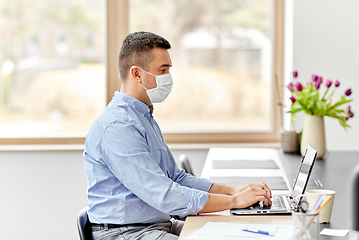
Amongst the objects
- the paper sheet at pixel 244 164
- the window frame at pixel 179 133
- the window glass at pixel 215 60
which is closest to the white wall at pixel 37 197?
the window frame at pixel 179 133

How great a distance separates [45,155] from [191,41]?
143 cm

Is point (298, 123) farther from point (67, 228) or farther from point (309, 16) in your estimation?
point (67, 228)

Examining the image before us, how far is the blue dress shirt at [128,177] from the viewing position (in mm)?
1380

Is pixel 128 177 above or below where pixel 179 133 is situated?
above

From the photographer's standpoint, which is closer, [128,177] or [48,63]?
[128,177]

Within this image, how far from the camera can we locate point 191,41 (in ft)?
10.8

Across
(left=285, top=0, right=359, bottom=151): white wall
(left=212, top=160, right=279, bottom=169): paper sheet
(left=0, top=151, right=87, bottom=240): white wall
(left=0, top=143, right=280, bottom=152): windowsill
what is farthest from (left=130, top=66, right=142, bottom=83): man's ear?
(left=285, top=0, right=359, bottom=151): white wall

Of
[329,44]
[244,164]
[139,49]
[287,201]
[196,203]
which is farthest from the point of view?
[329,44]

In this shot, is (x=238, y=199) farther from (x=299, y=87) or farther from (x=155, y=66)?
(x=299, y=87)

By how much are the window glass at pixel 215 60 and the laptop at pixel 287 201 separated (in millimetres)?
1693

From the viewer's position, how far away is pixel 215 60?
10.8ft

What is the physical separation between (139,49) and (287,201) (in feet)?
2.65

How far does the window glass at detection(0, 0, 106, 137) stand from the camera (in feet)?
10.6

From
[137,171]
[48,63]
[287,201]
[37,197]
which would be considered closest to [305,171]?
A: [287,201]
